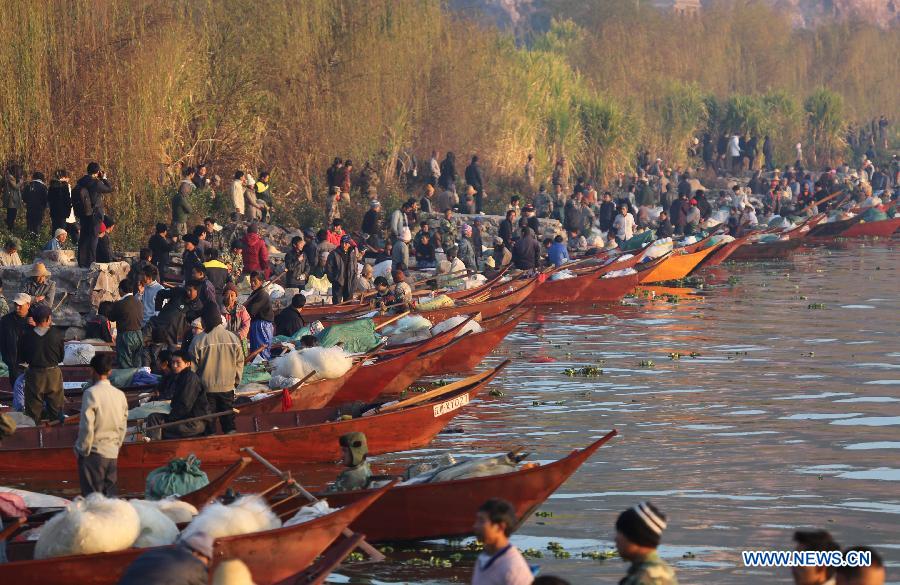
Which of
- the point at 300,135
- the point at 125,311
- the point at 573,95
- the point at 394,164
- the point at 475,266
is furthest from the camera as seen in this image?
the point at 573,95

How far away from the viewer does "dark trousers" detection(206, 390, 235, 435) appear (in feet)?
52.9

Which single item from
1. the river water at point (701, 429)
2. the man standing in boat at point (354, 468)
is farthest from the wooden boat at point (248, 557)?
the man standing in boat at point (354, 468)

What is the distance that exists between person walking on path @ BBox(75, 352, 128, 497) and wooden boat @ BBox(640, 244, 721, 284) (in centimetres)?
2402

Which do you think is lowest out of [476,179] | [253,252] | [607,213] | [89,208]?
[607,213]

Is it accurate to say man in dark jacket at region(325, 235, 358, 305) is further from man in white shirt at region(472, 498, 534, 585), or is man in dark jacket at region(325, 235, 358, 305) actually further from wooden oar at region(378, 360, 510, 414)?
man in white shirt at region(472, 498, 534, 585)

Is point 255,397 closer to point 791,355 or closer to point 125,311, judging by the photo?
point 125,311

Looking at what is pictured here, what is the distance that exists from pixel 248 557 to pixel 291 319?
1103 centimetres

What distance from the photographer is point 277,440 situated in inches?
639

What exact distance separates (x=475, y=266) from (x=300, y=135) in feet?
21.0

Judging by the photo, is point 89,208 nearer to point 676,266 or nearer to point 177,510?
point 177,510

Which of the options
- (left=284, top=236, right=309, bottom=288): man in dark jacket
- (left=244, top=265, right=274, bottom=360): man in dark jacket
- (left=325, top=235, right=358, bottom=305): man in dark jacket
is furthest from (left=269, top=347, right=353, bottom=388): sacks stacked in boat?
(left=284, top=236, right=309, bottom=288): man in dark jacket

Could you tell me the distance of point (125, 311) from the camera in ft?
64.5

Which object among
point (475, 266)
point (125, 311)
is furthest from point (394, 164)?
point (125, 311)

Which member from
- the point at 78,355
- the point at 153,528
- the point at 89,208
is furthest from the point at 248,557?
the point at 89,208
